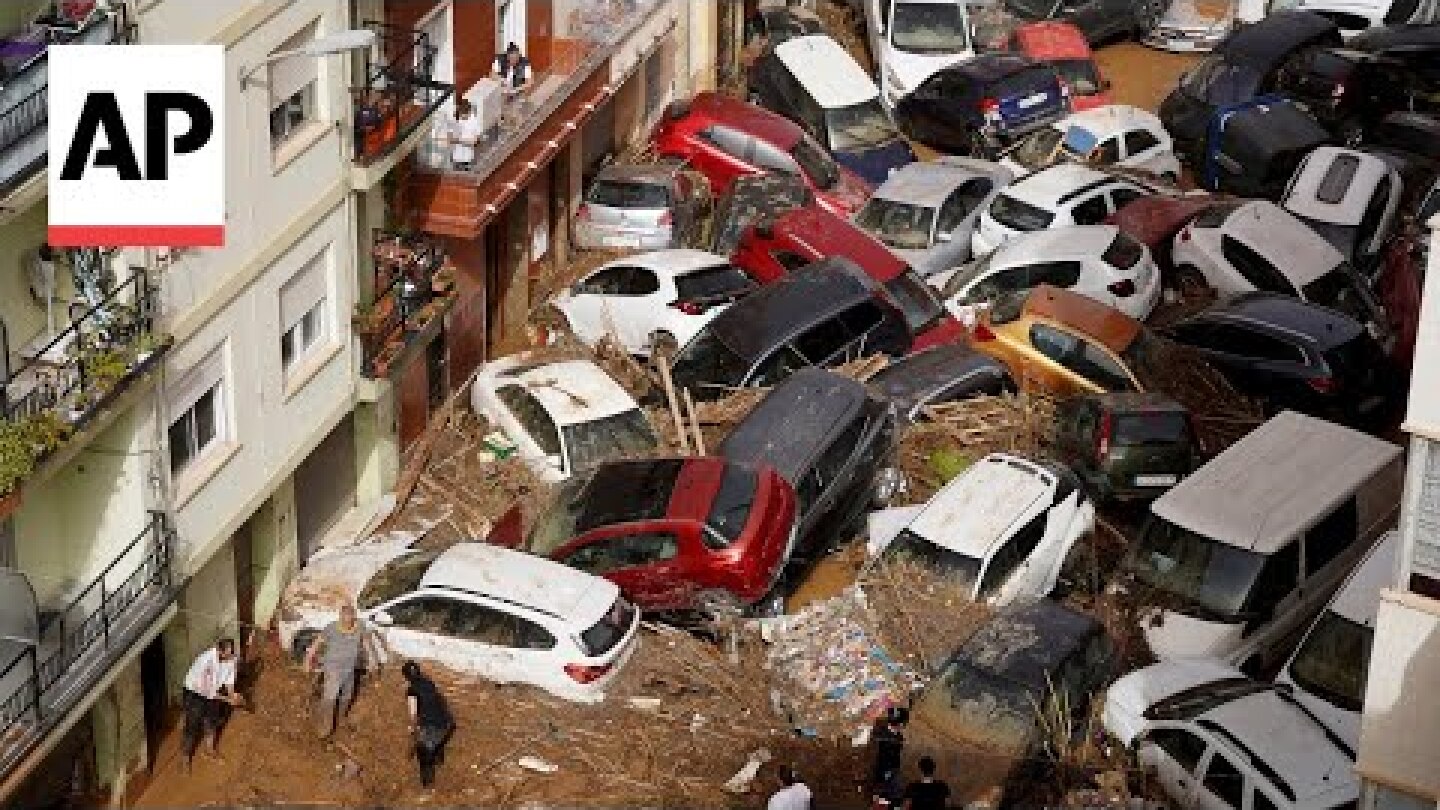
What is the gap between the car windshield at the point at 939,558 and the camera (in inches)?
956

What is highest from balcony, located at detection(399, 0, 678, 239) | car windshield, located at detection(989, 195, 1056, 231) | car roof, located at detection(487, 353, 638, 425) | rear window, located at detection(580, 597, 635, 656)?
balcony, located at detection(399, 0, 678, 239)

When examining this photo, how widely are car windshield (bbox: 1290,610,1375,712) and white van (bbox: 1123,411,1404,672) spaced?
925 mm

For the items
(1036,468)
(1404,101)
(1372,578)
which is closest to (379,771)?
(1036,468)

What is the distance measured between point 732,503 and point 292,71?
5.92 meters

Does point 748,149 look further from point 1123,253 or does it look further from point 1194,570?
Result: point 1194,570

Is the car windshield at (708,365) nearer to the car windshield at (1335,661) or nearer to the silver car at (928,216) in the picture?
the silver car at (928,216)

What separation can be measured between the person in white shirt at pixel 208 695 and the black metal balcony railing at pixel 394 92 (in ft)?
18.1

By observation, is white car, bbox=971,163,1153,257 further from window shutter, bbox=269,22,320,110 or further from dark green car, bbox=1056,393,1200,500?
window shutter, bbox=269,22,320,110

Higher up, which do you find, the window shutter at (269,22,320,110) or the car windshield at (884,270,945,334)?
the window shutter at (269,22,320,110)

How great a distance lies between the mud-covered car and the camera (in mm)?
21719

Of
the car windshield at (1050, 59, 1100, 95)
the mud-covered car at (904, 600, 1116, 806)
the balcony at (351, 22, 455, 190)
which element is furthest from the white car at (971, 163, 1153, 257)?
the mud-covered car at (904, 600, 1116, 806)

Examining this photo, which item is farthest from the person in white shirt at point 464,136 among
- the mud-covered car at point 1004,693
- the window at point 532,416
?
the mud-covered car at point 1004,693

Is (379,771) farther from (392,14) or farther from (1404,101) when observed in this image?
(1404,101)

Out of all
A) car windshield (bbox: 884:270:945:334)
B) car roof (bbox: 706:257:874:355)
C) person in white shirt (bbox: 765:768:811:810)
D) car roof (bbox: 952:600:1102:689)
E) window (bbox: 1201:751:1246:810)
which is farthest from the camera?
car windshield (bbox: 884:270:945:334)
